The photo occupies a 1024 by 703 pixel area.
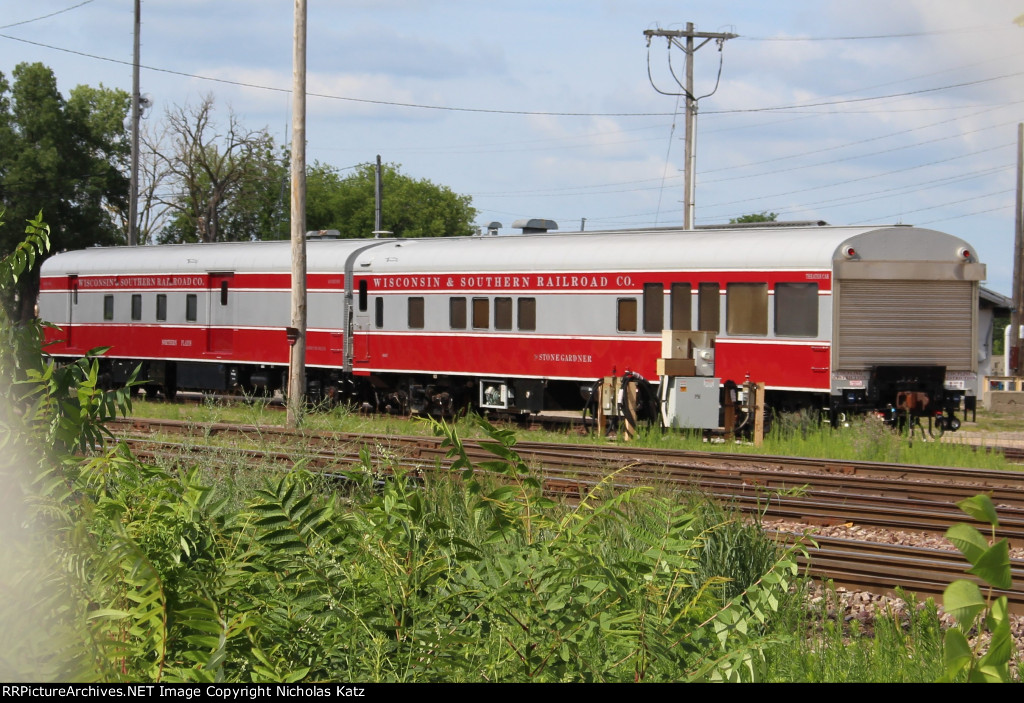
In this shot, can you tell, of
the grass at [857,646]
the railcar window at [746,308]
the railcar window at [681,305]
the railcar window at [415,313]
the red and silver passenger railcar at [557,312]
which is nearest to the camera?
the grass at [857,646]

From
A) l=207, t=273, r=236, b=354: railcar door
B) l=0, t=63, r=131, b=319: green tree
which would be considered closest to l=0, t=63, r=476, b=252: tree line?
l=0, t=63, r=131, b=319: green tree

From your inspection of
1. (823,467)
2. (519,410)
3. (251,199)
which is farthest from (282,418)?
(251,199)

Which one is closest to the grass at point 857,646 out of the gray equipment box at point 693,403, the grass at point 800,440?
the grass at point 800,440

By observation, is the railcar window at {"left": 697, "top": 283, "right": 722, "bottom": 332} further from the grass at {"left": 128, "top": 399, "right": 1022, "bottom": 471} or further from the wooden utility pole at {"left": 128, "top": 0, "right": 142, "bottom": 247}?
the wooden utility pole at {"left": 128, "top": 0, "right": 142, "bottom": 247}

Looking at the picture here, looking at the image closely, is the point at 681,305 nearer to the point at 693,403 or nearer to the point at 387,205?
the point at 693,403

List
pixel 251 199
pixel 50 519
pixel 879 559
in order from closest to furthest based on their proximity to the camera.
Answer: pixel 50 519 → pixel 879 559 → pixel 251 199

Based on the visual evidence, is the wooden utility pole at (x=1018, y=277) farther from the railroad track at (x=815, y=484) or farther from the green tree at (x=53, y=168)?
the green tree at (x=53, y=168)

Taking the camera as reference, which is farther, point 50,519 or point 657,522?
point 657,522

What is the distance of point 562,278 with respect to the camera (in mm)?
21141

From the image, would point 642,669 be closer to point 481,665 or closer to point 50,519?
point 481,665

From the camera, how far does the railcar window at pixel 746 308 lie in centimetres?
1881

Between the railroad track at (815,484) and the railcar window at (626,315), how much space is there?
4254 millimetres

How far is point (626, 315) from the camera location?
2039 cm

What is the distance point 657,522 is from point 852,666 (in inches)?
75.7
